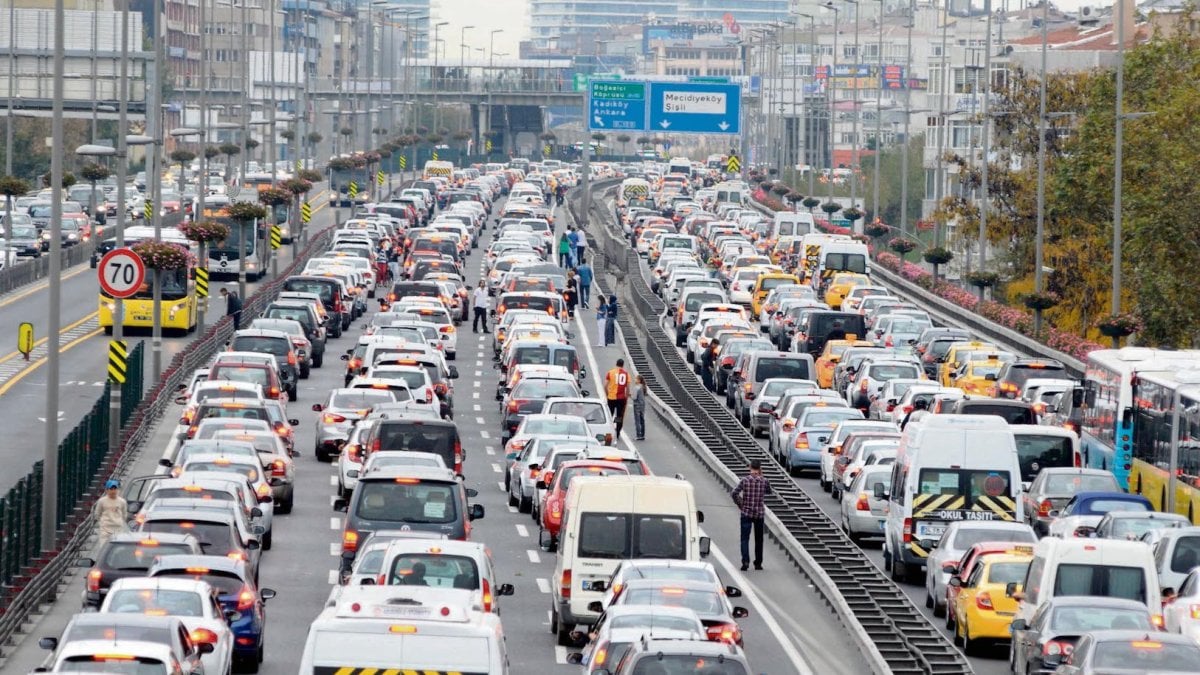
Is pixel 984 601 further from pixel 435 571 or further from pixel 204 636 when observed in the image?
pixel 204 636

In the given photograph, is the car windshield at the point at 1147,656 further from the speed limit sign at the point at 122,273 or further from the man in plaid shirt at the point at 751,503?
the speed limit sign at the point at 122,273

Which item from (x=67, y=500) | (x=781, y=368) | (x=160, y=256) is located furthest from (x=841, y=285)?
(x=67, y=500)

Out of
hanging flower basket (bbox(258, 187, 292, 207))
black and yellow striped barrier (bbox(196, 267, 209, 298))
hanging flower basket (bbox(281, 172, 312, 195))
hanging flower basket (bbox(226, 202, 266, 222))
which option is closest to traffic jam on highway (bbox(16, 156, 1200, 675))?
black and yellow striped barrier (bbox(196, 267, 209, 298))

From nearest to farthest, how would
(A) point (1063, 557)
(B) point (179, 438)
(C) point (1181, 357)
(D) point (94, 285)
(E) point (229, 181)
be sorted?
1. (A) point (1063, 557)
2. (C) point (1181, 357)
3. (B) point (179, 438)
4. (D) point (94, 285)
5. (E) point (229, 181)

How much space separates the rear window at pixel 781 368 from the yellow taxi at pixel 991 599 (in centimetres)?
2482

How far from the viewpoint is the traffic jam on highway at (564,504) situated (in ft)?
71.4

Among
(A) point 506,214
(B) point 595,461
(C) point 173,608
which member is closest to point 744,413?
(B) point 595,461

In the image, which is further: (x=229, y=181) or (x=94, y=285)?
(x=229, y=181)

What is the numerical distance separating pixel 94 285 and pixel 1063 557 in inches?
2341

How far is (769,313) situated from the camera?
70000 millimetres

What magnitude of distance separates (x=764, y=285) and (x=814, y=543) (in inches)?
1567

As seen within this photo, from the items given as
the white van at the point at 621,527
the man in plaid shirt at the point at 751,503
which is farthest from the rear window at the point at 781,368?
the white van at the point at 621,527

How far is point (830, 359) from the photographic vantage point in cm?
5844

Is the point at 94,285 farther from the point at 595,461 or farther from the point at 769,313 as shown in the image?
the point at 595,461
